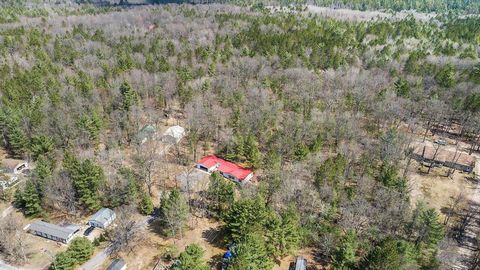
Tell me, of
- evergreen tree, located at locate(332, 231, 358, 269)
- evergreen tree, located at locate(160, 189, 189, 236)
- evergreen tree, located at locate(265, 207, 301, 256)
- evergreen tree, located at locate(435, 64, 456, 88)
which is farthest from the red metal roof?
evergreen tree, located at locate(435, 64, 456, 88)

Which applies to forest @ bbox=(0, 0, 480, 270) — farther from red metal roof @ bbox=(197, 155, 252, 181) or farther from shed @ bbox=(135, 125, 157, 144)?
red metal roof @ bbox=(197, 155, 252, 181)

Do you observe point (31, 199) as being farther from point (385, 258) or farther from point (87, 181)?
point (385, 258)

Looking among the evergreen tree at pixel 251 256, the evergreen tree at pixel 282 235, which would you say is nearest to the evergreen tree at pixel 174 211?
the evergreen tree at pixel 251 256

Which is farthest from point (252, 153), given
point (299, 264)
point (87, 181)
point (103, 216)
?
point (87, 181)

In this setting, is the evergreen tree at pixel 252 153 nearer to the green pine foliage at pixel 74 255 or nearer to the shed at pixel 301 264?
the shed at pixel 301 264

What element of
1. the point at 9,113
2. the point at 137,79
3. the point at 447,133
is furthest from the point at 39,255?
the point at 447,133

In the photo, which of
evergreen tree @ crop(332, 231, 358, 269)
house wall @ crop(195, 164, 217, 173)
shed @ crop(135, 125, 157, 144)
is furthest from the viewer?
shed @ crop(135, 125, 157, 144)

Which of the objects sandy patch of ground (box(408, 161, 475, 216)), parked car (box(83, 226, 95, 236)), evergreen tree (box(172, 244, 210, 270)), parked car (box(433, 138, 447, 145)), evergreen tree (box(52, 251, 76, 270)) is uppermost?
evergreen tree (box(172, 244, 210, 270))
